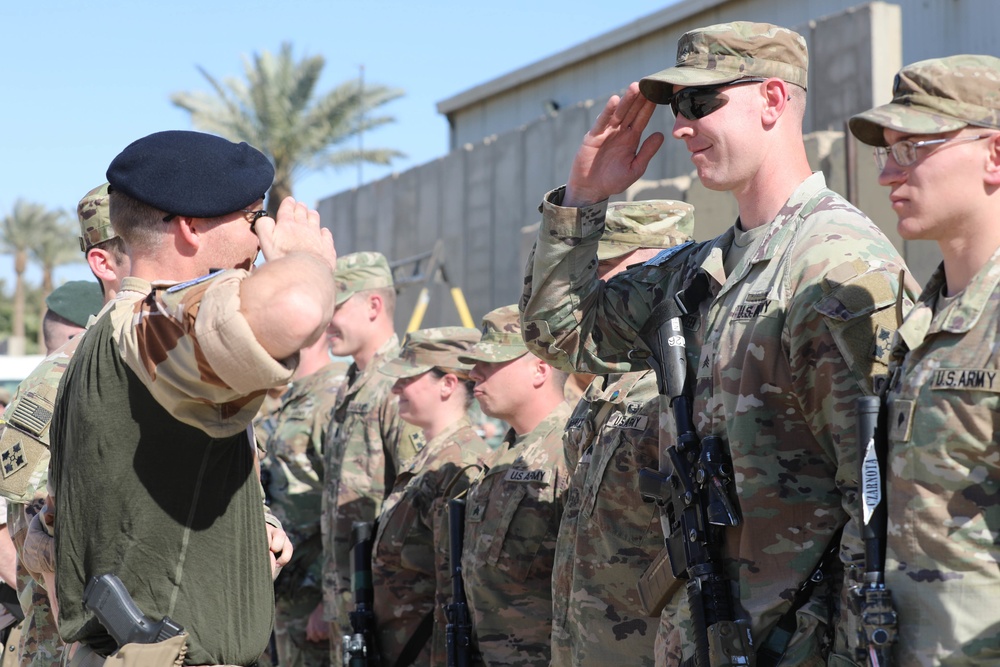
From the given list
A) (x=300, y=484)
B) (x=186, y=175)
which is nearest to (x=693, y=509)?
(x=186, y=175)

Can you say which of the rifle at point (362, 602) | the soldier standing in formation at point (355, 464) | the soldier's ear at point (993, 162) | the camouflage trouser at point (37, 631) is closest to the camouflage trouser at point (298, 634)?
the soldier standing in formation at point (355, 464)

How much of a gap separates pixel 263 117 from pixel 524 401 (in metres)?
18.2

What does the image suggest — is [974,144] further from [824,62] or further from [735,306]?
[824,62]

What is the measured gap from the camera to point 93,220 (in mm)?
4289

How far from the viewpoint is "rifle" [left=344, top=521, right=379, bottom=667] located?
5719 mm

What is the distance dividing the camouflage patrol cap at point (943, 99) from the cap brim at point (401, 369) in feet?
11.6

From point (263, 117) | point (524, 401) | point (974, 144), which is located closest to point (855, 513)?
point (974, 144)

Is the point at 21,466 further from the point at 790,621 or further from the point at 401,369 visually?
the point at 790,621

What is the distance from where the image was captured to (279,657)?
7.37 meters

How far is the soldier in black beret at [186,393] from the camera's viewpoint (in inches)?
94.1

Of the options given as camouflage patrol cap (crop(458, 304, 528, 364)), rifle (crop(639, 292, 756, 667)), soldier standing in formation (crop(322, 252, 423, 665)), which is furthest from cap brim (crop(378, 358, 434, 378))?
rifle (crop(639, 292, 756, 667))

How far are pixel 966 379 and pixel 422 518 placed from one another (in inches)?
145

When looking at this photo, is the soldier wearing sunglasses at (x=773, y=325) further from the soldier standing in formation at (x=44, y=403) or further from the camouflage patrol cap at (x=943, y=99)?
the soldier standing in formation at (x=44, y=403)

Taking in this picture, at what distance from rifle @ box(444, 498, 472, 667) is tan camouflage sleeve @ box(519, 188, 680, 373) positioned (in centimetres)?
151
